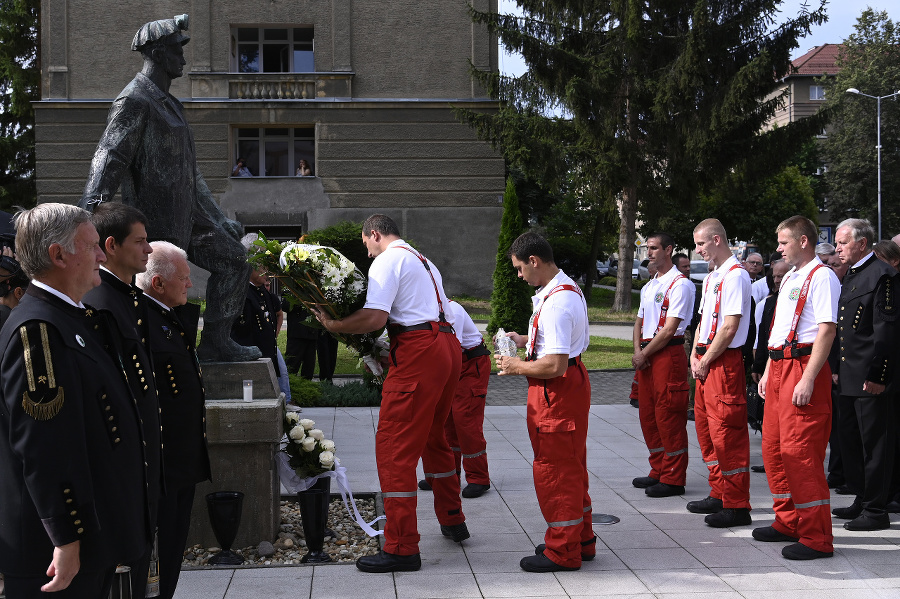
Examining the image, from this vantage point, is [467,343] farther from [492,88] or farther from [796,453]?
[492,88]

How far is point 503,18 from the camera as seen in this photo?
26.0m

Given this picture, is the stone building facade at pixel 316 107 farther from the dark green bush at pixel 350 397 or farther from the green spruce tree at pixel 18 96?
the dark green bush at pixel 350 397

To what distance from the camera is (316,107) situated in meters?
27.1

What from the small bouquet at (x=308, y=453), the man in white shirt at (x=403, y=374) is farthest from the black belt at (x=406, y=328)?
the small bouquet at (x=308, y=453)

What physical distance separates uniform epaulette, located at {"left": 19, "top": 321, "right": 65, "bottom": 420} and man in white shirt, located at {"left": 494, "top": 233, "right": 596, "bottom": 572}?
9.59 ft

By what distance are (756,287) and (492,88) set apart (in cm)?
1666

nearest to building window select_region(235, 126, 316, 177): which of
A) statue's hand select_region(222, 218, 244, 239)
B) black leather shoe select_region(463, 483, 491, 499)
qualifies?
black leather shoe select_region(463, 483, 491, 499)

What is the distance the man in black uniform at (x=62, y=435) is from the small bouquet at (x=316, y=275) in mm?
2237

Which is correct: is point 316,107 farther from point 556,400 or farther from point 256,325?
point 556,400

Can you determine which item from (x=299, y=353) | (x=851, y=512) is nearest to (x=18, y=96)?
(x=299, y=353)

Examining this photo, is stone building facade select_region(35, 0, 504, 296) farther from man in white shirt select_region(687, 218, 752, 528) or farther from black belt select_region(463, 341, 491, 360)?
man in white shirt select_region(687, 218, 752, 528)

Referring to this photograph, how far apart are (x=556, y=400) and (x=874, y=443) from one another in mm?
2726

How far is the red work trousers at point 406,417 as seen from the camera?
5.28 m

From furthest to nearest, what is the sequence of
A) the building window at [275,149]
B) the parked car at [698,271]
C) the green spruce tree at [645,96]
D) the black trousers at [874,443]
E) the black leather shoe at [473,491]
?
the parked car at [698,271] → the building window at [275,149] → the green spruce tree at [645,96] → the black leather shoe at [473,491] → the black trousers at [874,443]
